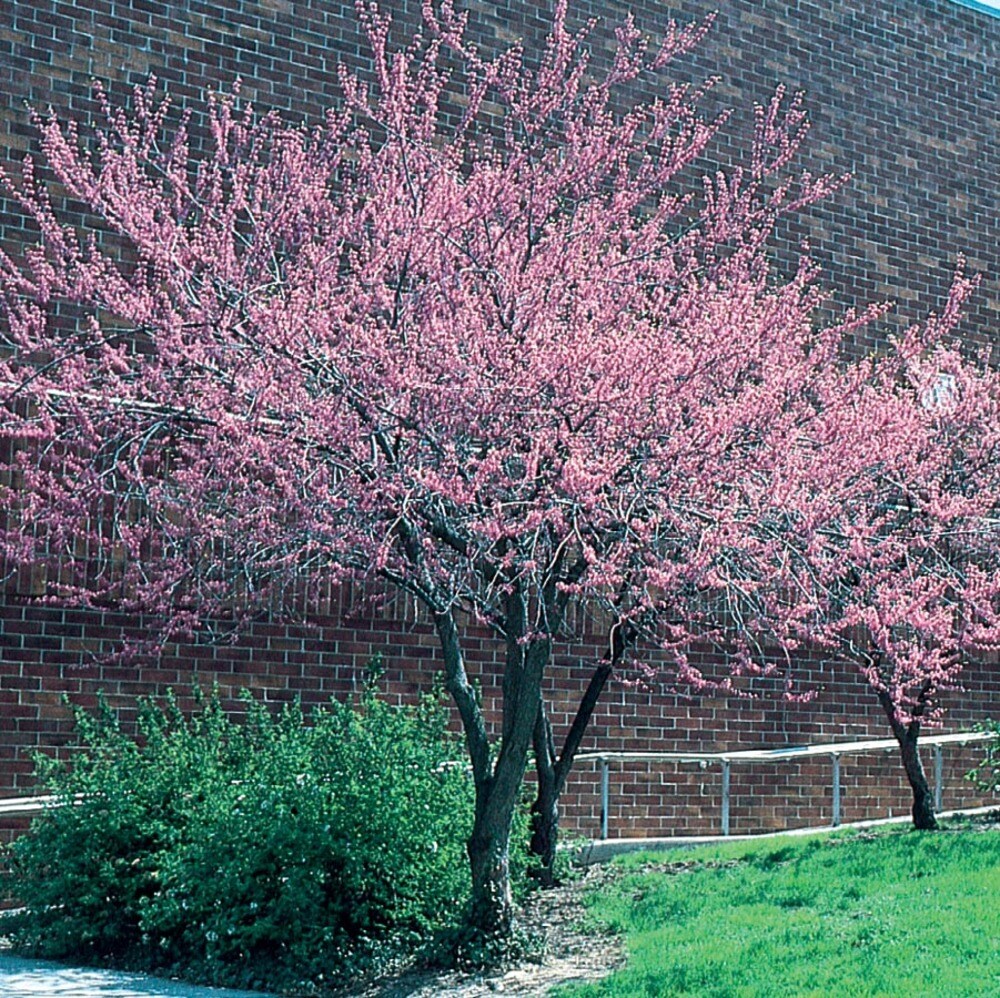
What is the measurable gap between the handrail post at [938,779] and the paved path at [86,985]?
930cm

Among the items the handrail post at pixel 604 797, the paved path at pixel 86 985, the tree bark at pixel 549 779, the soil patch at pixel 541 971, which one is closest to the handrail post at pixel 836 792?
the handrail post at pixel 604 797

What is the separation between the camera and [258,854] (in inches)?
406

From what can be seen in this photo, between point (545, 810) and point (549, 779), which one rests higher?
point (549, 779)

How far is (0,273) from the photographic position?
1251cm

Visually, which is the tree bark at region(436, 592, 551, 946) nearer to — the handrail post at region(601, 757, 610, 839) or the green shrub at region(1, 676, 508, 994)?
the green shrub at region(1, 676, 508, 994)

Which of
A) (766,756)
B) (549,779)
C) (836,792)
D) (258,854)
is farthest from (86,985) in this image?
(836,792)

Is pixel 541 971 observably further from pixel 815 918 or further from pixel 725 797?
pixel 725 797

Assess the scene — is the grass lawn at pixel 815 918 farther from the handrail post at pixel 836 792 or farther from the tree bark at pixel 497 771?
the handrail post at pixel 836 792

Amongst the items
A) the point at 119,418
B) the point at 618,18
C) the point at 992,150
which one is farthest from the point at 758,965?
the point at 992,150

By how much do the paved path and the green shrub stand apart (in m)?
0.28

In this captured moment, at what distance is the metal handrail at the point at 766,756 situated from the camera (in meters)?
15.5

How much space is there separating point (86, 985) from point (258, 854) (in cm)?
126

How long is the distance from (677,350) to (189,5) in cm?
748

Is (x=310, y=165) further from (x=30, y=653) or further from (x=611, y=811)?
(x=611, y=811)
